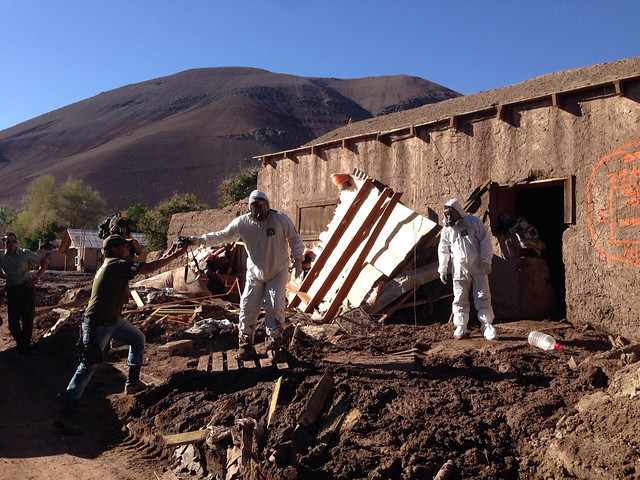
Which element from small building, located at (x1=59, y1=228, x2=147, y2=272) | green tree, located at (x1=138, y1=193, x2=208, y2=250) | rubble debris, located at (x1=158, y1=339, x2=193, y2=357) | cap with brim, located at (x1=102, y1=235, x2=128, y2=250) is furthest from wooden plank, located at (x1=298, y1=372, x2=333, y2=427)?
small building, located at (x1=59, y1=228, x2=147, y2=272)

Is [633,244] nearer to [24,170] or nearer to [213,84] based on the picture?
[24,170]

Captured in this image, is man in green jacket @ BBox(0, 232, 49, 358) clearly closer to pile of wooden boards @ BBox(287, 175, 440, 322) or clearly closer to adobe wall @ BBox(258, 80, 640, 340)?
pile of wooden boards @ BBox(287, 175, 440, 322)

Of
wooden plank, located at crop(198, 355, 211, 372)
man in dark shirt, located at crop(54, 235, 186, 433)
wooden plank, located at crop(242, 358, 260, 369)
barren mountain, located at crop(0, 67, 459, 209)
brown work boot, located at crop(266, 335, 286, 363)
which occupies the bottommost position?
wooden plank, located at crop(198, 355, 211, 372)

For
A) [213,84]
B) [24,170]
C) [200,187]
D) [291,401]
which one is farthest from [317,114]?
[291,401]

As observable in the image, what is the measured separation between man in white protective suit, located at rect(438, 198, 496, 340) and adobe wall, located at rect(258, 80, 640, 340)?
1284 millimetres

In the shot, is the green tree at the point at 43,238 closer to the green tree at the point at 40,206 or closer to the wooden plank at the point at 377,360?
the green tree at the point at 40,206

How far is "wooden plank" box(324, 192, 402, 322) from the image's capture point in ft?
31.0

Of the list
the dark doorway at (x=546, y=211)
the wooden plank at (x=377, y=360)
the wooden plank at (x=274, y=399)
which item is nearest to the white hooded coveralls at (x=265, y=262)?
the wooden plank at (x=377, y=360)

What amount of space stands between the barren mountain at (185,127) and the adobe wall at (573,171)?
2470 inches

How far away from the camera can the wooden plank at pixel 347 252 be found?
993cm

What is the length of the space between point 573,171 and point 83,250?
1291 inches

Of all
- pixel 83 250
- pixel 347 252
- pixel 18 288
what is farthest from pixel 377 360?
pixel 83 250

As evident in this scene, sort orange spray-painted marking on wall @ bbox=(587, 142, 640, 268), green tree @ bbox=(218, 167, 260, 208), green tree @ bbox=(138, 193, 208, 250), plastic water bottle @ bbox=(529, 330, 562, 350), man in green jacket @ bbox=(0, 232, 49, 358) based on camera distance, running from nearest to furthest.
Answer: plastic water bottle @ bbox=(529, 330, 562, 350) < orange spray-painted marking on wall @ bbox=(587, 142, 640, 268) < man in green jacket @ bbox=(0, 232, 49, 358) < green tree @ bbox=(218, 167, 260, 208) < green tree @ bbox=(138, 193, 208, 250)

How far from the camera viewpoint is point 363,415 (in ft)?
14.4
